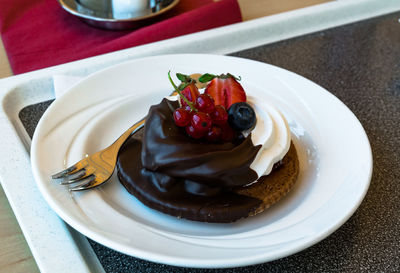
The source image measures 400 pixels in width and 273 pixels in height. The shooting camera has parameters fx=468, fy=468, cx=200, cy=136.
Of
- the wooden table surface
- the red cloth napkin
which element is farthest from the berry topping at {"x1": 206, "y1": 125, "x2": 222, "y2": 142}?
the red cloth napkin

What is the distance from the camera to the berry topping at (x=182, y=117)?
0.82 metres

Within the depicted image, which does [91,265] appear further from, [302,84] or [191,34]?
[191,34]

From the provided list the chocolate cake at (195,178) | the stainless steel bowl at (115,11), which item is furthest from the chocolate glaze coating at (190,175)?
the stainless steel bowl at (115,11)

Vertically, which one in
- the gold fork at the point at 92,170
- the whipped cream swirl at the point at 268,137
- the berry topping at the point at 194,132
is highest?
the berry topping at the point at 194,132

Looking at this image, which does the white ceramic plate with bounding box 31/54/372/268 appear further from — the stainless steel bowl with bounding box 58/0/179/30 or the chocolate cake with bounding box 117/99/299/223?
the stainless steel bowl with bounding box 58/0/179/30

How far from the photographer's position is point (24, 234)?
82cm

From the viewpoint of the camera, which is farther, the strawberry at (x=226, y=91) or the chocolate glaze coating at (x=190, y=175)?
the strawberry at (x=226, y=91)

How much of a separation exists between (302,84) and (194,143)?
41 centimetres

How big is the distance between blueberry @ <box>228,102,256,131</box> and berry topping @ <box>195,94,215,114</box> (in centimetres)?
4

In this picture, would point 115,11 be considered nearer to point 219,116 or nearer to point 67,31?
point 67,31

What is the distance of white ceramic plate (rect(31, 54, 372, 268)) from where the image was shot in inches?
28.2

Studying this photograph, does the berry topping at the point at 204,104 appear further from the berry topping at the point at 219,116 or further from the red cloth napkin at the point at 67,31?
the red cloth napkin at the point at 67,31

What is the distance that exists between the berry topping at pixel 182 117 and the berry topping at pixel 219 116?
0.05 meters

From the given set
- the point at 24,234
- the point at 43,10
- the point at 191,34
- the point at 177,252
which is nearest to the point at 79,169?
the point at 24,234
